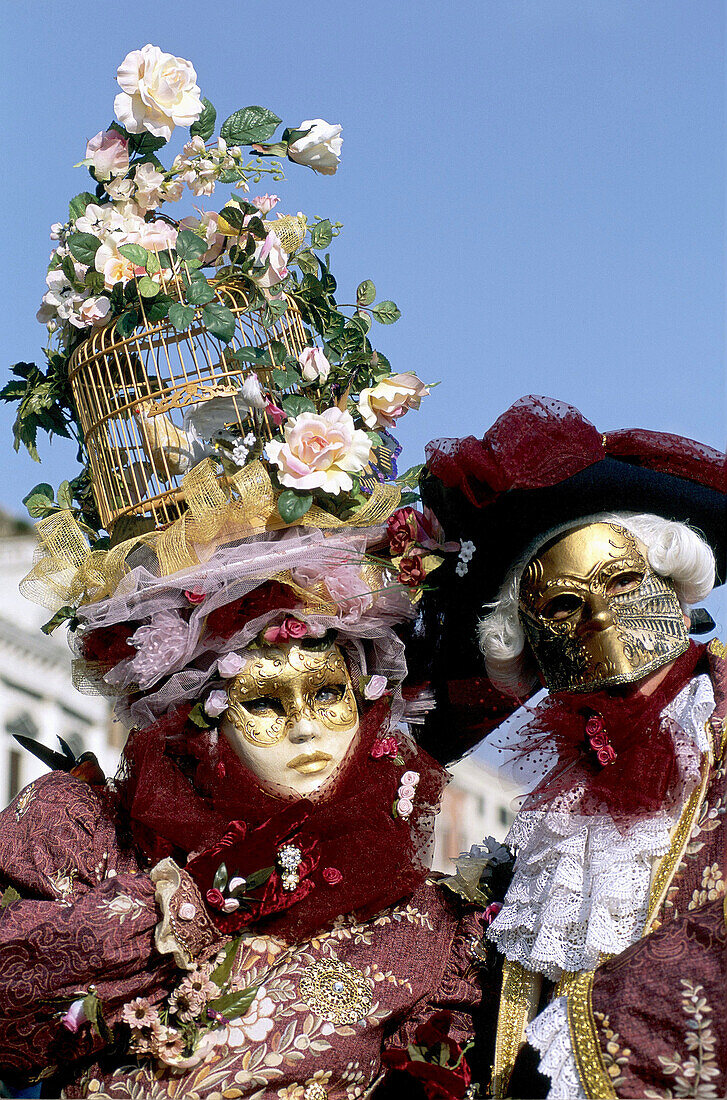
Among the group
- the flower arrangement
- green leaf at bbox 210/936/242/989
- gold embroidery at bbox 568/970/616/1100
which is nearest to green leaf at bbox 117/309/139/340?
the flower arrangement

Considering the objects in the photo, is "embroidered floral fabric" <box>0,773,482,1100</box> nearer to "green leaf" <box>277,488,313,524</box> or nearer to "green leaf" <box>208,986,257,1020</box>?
"green leaf" <box>208,986,257,1020</box>

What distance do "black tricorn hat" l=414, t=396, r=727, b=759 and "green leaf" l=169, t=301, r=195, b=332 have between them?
0.68 metres

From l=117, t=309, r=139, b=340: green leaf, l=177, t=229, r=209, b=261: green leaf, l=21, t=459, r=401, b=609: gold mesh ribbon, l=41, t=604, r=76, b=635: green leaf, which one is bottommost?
l=41, t=604, r=76, b=635: green leaf

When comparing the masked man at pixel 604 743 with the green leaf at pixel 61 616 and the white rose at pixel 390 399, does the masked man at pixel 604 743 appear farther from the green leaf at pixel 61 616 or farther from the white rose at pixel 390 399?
the green leaf at pixel 61 616

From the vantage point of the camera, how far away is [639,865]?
261 cm

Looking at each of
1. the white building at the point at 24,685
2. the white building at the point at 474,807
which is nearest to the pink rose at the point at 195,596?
the white building at the point at 24,685

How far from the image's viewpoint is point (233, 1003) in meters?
2.74

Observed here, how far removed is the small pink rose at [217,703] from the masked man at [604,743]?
0.67 metres

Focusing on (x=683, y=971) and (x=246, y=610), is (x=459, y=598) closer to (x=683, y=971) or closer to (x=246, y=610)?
(x=246, y=610)

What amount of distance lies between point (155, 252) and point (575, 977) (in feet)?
6.70

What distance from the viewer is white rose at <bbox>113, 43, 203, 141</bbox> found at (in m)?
3.15

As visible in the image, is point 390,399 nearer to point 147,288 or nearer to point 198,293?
point 198,293

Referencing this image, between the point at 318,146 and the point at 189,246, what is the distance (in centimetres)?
48

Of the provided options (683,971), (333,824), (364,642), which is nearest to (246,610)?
(364,642)
